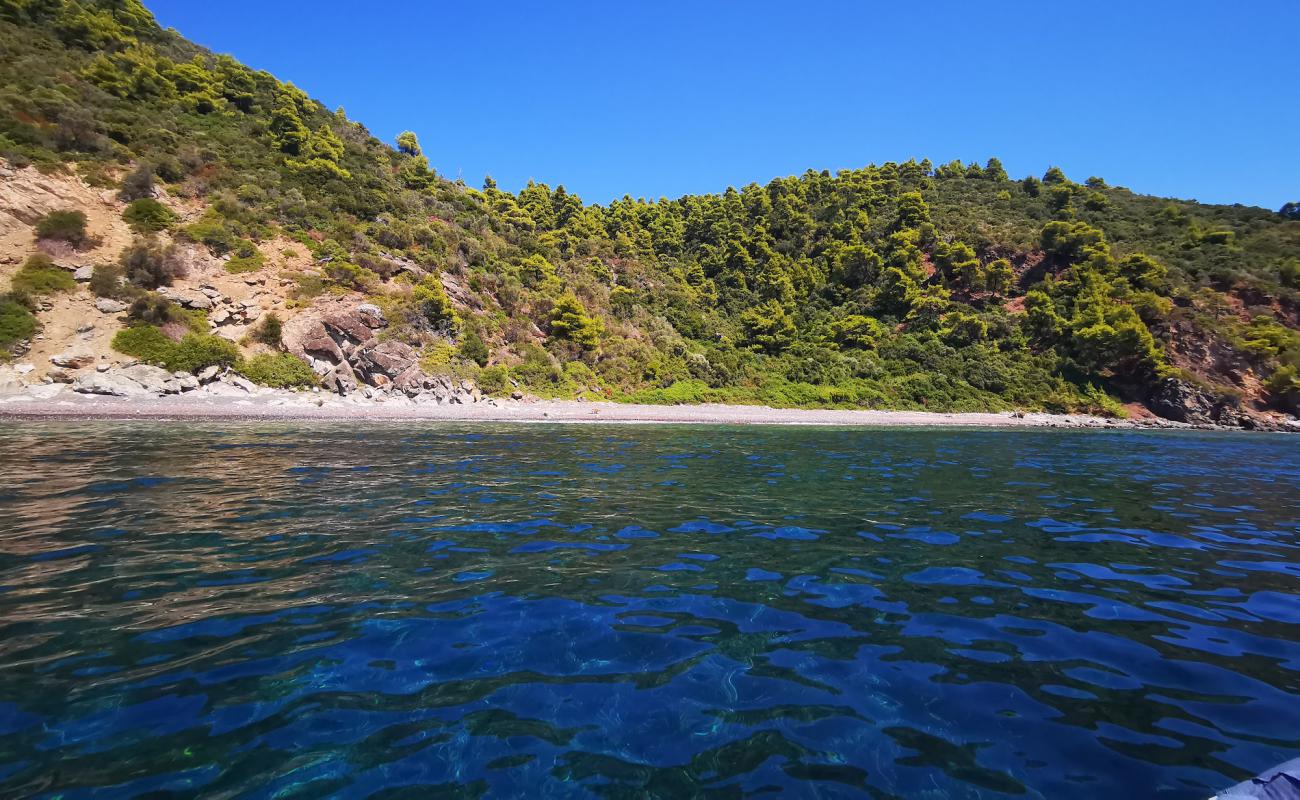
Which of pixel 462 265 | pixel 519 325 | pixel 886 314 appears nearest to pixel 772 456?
pixel 519 325

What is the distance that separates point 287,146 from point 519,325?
2511 cm

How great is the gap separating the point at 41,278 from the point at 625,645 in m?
38.3

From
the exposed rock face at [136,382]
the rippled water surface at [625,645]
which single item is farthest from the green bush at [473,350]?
the rippled water surface at [625,645]

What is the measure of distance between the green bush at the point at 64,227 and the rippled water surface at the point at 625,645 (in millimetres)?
28337

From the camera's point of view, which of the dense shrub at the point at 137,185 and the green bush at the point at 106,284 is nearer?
the green bush at the point at 106,284

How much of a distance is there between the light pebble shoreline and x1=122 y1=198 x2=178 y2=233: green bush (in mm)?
13836

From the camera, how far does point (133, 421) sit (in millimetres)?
21594

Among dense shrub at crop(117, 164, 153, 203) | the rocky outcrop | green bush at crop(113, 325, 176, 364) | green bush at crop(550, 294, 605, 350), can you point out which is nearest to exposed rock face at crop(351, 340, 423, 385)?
the rocky outcrop

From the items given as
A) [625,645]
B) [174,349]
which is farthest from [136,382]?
[625,645]

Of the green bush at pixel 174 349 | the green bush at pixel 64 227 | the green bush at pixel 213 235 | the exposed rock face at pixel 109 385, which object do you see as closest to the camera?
the exposed rock face at pixel 109 385

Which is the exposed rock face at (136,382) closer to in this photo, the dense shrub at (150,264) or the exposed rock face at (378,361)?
the dense shrub at (150,264)

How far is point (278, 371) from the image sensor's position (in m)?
30.3

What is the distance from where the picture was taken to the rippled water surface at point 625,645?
3.17 meters

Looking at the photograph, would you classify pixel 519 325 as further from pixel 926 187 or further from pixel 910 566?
pixel 926 187
